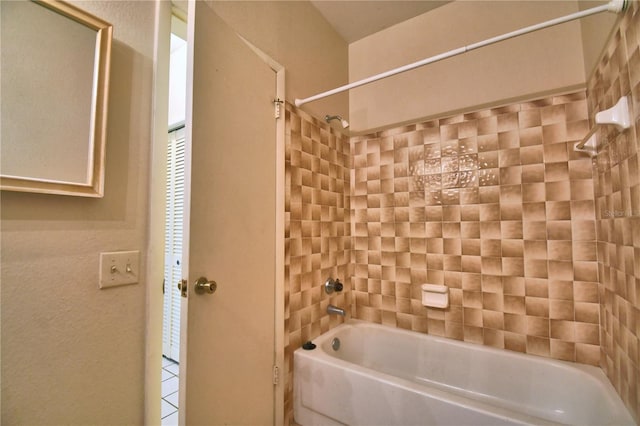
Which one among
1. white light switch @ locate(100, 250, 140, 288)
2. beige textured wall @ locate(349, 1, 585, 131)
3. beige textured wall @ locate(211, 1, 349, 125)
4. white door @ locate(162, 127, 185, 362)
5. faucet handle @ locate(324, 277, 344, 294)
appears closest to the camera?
white light switch @ locate(100, 250, 140, 288)

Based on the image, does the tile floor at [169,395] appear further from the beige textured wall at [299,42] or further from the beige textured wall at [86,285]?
the beige textured wall at [299,42]

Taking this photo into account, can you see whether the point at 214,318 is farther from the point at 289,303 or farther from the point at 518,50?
the point at 518,50

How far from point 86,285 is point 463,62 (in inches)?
87.7

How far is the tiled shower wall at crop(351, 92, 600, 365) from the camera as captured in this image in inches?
54.7

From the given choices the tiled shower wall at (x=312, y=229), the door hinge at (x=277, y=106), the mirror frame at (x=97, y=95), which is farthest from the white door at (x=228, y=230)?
the mirror frame at (x=97, y=95)

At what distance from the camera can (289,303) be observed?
1.46 m

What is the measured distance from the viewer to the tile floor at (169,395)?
177cm

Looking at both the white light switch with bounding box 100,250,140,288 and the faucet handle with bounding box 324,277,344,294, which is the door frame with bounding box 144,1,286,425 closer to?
the white light switch with bounding box 100,250,140,288

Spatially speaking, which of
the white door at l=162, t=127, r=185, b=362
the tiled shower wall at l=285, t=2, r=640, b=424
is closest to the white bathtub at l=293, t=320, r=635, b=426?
the tiled shower wall at l=285, t=2, r=640, b=424

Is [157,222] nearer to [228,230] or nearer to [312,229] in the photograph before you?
[228,230]

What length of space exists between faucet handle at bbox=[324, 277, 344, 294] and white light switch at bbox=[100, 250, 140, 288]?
1072mm

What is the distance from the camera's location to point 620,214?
1.06 metres

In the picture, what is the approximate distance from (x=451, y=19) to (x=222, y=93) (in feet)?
5.38

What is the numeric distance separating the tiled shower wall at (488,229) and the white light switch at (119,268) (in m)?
1.45
